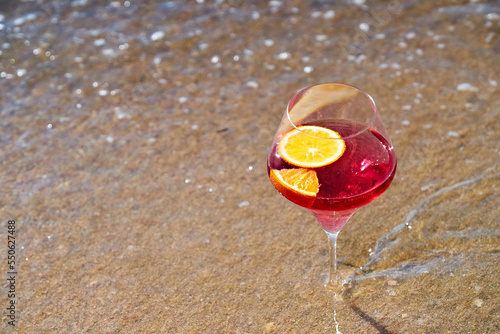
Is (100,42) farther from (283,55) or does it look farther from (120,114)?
(283,55)

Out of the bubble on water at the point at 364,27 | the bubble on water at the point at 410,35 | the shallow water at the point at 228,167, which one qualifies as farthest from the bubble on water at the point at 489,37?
the bubble on water at the point at 364,27

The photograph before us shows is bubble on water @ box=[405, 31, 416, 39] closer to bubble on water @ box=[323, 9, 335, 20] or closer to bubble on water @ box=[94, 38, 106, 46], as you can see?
bubble on water @ box=[323, 9, 335, 20]

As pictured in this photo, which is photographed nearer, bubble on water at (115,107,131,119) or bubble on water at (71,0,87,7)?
bubble on water at (115,107,131,119)

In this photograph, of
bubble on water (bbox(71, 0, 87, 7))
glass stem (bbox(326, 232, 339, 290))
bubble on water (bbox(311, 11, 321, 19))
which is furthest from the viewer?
bubble on water (bbox(71, 0, 87, 7))

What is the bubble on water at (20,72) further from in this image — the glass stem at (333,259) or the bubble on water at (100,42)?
the glass stem at (333,259)

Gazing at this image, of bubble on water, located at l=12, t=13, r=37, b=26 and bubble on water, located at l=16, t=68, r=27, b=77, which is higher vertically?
bubble on water, located at l=12, t=13, r=37, b=26

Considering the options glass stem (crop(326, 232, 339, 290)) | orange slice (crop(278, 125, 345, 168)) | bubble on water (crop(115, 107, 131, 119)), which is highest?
orange slice (crop(278, 125, 345, 168))

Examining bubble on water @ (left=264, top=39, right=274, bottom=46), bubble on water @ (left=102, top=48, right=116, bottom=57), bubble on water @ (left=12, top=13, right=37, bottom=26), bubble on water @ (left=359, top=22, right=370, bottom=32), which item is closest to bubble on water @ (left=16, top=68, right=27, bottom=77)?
bubble on water @ (left=102, top=48, right=116, bottom=57)

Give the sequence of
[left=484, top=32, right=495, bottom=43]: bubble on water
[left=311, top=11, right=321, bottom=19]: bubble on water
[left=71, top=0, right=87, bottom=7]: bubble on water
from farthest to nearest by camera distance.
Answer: [left=71, top=0, right=87, bottom=7]: bubble on water → [left=311, top=11, right=321, bottom=19]: bubble on water → [left=484, top=32, right=495, bottom=43]: bubble on water

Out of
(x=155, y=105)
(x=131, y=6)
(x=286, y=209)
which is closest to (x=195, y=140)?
(x=155, y=105)
